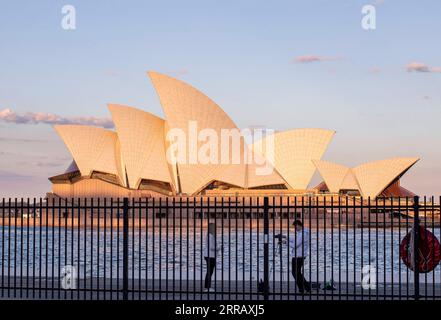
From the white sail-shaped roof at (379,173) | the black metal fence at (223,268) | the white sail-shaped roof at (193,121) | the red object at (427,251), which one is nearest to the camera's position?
the red object at (427,251)

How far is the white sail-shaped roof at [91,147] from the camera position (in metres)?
71.8

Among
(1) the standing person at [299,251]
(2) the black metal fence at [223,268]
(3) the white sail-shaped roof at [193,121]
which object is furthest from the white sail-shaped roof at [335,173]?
(1) the standing person at [299,251]

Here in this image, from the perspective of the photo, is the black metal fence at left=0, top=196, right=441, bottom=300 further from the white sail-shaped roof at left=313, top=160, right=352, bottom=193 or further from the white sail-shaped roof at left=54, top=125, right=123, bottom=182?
the white sail-shaped roof at left=313, top=160, right=352, bottom=193

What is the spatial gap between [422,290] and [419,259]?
10.5 ft

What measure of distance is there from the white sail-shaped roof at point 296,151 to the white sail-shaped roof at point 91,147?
508 inches

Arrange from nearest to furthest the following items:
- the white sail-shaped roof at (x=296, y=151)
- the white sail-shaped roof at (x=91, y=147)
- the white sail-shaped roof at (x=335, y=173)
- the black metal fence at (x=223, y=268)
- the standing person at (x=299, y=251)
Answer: the black metal fence at (x=223, y=268) < the standing person at (x=299, y=251) < the white sail-shaped roof at (x=91, y=147) < the white sail-shaped roof at (x=296, y=151) < the white sail-shaped roof at (x=335, y=173)

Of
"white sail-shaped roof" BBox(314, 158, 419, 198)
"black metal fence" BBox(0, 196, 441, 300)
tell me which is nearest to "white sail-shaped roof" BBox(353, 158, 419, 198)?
"white sail-shaped roof" BBox(314, 158, 419, 198)

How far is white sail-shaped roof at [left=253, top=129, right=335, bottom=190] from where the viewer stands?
75000 millimetres

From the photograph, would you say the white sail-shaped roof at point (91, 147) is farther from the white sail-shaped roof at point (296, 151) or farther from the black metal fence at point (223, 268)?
the black metal fence at point (223, 268)

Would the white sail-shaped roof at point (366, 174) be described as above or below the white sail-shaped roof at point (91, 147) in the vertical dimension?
below

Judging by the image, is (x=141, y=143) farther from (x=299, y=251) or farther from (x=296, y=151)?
(x=299, y=251)

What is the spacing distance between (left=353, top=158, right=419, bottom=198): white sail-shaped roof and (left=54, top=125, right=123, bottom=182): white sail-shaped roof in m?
22.0

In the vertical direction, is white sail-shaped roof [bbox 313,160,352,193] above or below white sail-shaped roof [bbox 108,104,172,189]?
below

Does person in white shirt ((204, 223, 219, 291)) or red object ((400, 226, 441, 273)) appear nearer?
red object ((400, 226, 441, 273))
